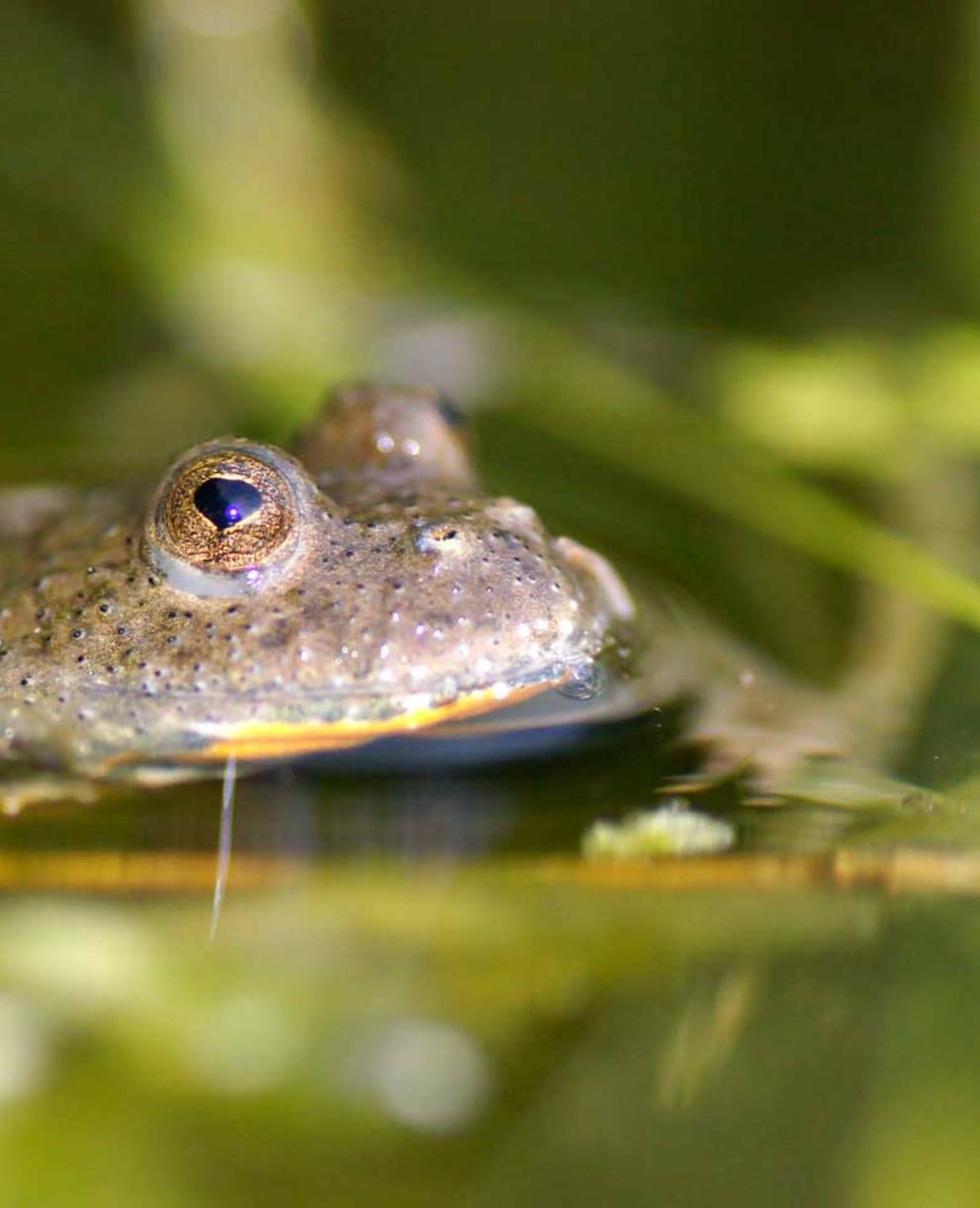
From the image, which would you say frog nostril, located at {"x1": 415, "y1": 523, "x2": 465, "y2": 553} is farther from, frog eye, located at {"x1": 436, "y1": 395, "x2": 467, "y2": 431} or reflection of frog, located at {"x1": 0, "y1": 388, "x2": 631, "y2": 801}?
frog eye, located at {"x1": 436, "y1": 395, "x2": 467, "y2": 431}

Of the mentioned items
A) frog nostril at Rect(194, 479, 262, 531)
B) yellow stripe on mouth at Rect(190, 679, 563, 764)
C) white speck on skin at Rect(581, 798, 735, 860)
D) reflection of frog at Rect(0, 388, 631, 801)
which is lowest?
white speck on skin at Rect(581, 798, 735, 860)

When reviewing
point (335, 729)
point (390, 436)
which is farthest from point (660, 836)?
point (390, 436)

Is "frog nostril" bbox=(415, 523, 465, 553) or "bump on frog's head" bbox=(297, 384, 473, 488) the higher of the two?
"bump on frog's head" bbox=(297, 384, 473, 488)

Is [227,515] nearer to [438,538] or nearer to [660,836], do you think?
[438,538]

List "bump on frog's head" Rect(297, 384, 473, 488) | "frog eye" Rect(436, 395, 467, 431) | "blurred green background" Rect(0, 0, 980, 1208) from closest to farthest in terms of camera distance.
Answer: "blurred green background" Rect(0, 0, 980, 1208)
"bump on frog's head" Rect(297, 384, 473, 488)
"frog eye" Rect(436, 395, 467, 431)

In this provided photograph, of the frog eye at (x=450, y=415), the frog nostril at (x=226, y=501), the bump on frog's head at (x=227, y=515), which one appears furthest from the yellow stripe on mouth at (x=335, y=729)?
the frog eye at (x=450, y=415)

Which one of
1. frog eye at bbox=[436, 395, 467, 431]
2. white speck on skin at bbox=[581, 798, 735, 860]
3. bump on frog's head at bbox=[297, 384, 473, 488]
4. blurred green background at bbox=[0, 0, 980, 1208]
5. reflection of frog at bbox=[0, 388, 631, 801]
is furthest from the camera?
frog eye at bbox=[436, 395, 467, 431]

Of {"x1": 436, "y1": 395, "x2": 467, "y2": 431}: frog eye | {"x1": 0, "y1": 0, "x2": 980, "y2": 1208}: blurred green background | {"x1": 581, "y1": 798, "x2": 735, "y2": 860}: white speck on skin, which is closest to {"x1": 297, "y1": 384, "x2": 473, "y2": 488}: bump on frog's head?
{"x1": 436, "y1": 395, "x2": 467, "y2": 431}: frog eye

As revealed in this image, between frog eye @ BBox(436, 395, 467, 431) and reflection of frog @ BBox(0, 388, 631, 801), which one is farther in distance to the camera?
frog eye @ BBox(436, 395, 467, 431)
